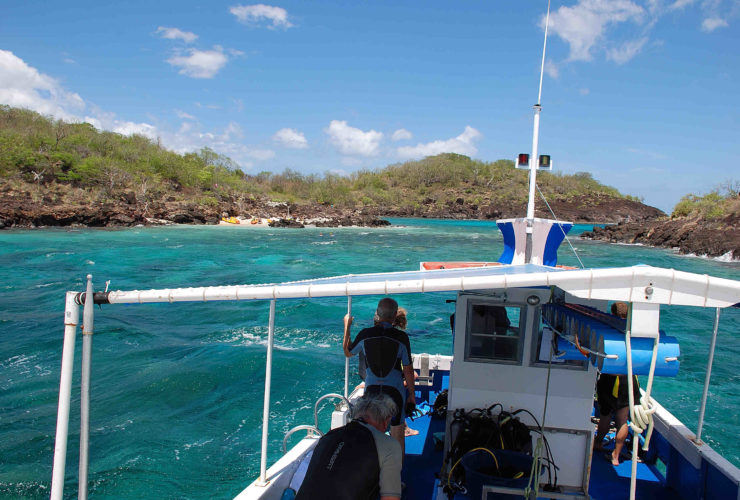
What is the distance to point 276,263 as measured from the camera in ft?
88.8

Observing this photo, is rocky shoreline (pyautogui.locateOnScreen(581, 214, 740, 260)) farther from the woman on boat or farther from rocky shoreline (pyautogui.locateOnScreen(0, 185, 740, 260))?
the woman on boat

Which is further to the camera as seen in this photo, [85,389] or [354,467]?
[85,389]

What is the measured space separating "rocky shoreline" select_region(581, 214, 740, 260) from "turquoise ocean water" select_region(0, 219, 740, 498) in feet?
29.4

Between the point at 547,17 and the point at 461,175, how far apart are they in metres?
102

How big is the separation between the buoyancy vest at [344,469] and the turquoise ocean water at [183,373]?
505 cm

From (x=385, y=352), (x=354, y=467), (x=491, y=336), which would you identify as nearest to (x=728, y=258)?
(x=491, y=336)

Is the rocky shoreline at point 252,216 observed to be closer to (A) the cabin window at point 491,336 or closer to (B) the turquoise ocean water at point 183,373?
(B) the turquoise ocean water at point 183,373

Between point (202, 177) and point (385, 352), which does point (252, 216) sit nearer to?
point (202, 177)

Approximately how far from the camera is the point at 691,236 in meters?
36.6

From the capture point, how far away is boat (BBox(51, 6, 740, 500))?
279 centimetres

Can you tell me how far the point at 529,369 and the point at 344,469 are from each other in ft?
7.82

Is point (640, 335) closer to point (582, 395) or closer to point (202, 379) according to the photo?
point (582, 395)

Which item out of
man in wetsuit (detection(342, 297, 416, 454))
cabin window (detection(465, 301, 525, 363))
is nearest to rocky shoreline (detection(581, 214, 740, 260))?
cabin window (detection(465, 301, 525, 363))

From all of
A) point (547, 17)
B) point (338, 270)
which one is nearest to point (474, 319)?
point (547, 17)
